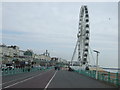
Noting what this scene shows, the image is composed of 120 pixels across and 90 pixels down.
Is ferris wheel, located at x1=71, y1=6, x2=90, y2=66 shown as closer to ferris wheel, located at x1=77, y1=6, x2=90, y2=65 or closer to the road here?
ferris wheel, located at x1=77, y1=6, x2=90, y2=65

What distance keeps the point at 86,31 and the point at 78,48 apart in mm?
12095

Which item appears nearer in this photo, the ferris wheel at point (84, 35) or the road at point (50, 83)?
the road at point (50, 83)

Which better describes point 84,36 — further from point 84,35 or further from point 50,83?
point 50,83

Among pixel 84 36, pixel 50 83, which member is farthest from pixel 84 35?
pixel 50 83

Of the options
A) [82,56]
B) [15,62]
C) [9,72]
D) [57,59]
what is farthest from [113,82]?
[57,59]

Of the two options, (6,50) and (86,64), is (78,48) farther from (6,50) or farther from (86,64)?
(6,50)

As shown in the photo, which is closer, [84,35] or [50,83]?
[50,83]

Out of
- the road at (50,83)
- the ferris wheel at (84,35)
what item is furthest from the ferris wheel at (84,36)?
the road at (50,83)

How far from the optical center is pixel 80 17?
74688 mm

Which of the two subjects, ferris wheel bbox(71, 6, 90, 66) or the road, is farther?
ferris wheel bbox(71, 6, 90, 66)

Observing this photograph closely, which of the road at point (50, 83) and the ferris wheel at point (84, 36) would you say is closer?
the road at point (50, 83)

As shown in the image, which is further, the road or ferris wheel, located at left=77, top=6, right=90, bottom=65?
ferris wheel, located at left=77, top=6, right=90, bottom=65

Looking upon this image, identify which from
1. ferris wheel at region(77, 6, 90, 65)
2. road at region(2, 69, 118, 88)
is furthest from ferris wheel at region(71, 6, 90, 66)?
road at region(2, 69, 118, 88)

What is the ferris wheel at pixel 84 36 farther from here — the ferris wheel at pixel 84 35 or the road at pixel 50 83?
the road at pixel 50 83
